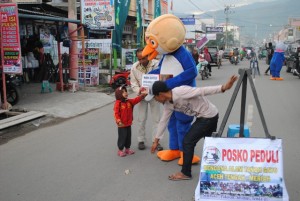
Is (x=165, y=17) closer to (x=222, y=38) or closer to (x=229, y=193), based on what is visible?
(x=229, y=193)

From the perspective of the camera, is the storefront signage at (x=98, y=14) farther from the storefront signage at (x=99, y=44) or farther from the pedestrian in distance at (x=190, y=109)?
the pedestrian in distance at (x=190, y=109)

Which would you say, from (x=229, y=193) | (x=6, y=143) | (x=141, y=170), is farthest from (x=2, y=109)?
(x=229, y=193)

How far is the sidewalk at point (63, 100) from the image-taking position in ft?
29.8

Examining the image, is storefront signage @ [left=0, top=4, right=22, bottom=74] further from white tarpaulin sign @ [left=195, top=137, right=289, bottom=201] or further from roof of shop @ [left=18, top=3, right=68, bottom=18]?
white tarpaulin sign @ [left=195, top=137, right=289, bottom=201]

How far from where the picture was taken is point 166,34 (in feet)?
16.0

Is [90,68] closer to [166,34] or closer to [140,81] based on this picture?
[140,81]

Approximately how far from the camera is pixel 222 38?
260 ft

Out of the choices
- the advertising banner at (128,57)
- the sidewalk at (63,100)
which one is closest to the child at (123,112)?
the sidewalk at (63,100)

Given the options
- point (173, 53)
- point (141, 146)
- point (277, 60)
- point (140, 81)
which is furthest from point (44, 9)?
point (277, 60)

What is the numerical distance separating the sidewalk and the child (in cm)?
349

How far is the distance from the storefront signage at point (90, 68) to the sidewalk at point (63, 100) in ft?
2.81

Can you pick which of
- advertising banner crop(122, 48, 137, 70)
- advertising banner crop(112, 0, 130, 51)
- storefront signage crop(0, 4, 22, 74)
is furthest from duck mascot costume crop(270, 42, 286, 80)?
storefront signage crop(0, 4, 22, 74)

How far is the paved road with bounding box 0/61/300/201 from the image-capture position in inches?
168

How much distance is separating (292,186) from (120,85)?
2.92m
